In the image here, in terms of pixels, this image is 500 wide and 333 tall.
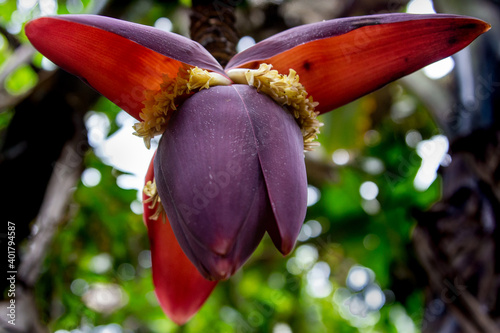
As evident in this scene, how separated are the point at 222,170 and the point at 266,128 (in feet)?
0.19

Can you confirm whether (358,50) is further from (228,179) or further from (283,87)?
(228,179)

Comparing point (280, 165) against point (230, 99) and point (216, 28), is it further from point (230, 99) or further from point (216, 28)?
point (216, 28)

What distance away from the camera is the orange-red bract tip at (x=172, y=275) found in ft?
1.45

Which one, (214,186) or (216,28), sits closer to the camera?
(214,186)

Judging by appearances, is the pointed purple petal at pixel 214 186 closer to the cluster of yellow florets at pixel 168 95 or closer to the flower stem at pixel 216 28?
the cluster of yellow florets at pixel 168 95

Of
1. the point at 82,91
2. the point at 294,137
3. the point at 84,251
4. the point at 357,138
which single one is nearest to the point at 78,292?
the point at 84,251

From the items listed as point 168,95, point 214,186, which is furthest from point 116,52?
point 214,186

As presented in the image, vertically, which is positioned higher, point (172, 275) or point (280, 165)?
point (280, 165)

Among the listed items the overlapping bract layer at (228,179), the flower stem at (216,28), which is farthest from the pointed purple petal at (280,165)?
the flower stem at (216,28)

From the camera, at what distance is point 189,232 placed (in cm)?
32

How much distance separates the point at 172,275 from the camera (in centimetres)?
45

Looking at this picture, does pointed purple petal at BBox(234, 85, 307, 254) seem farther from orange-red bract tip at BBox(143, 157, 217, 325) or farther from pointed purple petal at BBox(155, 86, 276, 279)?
orange-red bract tip at BBox(143, 157, 217, 325)

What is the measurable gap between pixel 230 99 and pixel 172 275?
0.66 ft

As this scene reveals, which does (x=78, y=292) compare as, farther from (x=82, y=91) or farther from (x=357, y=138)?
(x=357, y=138)
